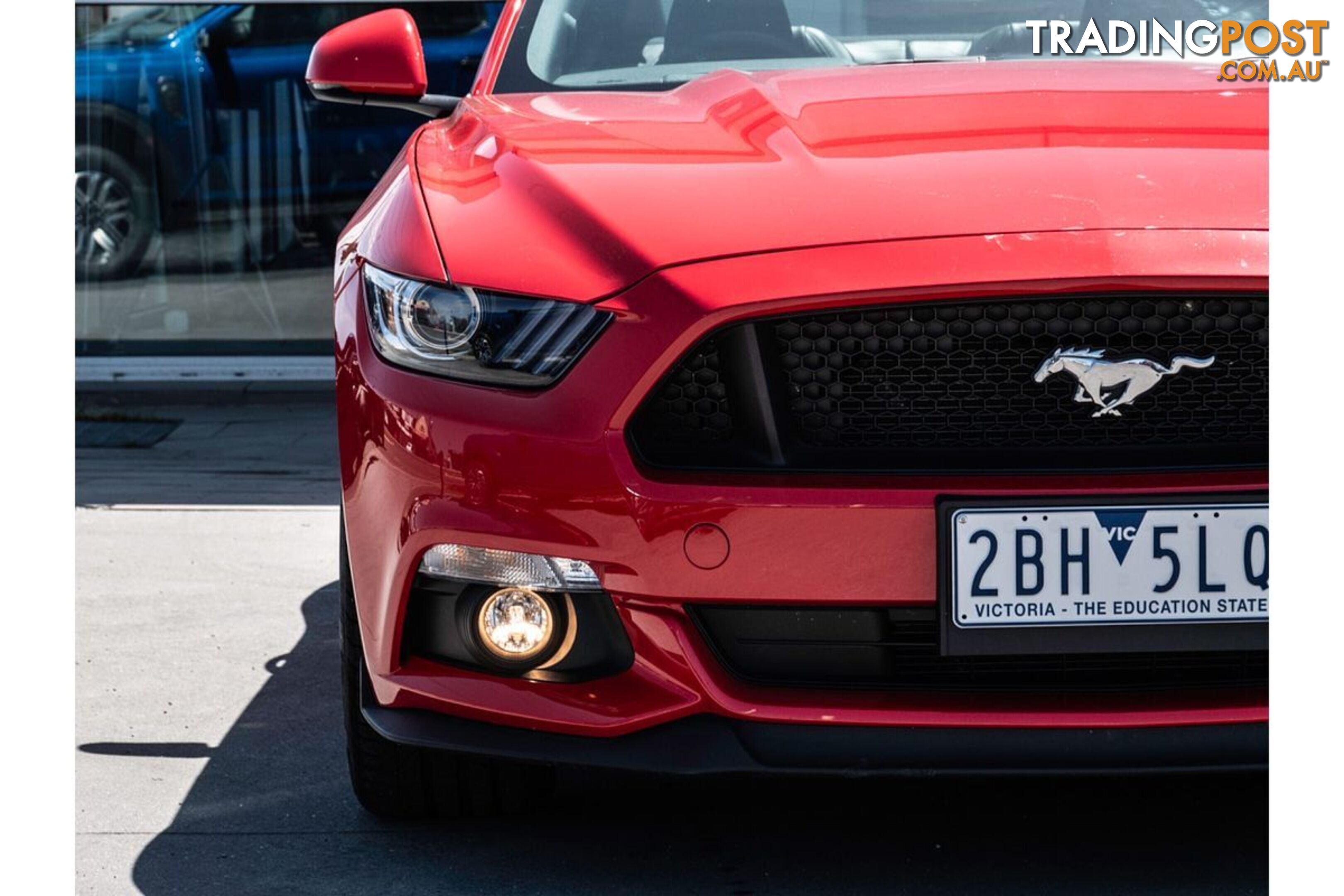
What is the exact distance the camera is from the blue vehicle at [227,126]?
9016mm

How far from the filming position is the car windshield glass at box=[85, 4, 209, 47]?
9.00m

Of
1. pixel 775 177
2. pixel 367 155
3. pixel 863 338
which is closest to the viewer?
pixel 863 338

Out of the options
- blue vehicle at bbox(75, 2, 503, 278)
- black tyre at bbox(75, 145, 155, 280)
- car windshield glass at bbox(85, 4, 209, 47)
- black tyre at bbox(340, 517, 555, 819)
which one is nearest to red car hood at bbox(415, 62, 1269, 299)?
black tyre at bbox(340, 517, 555, 819)

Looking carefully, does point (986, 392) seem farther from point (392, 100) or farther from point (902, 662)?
point (392, 100)

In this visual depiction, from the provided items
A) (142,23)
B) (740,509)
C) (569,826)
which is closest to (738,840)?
(569,826)

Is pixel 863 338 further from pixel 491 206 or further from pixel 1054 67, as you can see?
pixel 1054 67

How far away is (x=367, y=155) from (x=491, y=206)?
21.9 feet

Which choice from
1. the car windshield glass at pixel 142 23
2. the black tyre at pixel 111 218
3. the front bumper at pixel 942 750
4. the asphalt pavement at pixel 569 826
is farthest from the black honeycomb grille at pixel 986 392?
the black tyre at pixel 111 218

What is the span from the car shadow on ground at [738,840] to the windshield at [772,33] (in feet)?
4.28

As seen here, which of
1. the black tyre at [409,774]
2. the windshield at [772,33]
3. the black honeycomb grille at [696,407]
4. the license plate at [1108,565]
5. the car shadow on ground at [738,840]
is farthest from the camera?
the windshield at [772,33]

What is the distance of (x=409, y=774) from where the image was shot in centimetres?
300

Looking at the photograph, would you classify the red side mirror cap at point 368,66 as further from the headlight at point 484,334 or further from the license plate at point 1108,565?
the license plate at point 1108,565

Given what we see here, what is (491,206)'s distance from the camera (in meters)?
2.74
